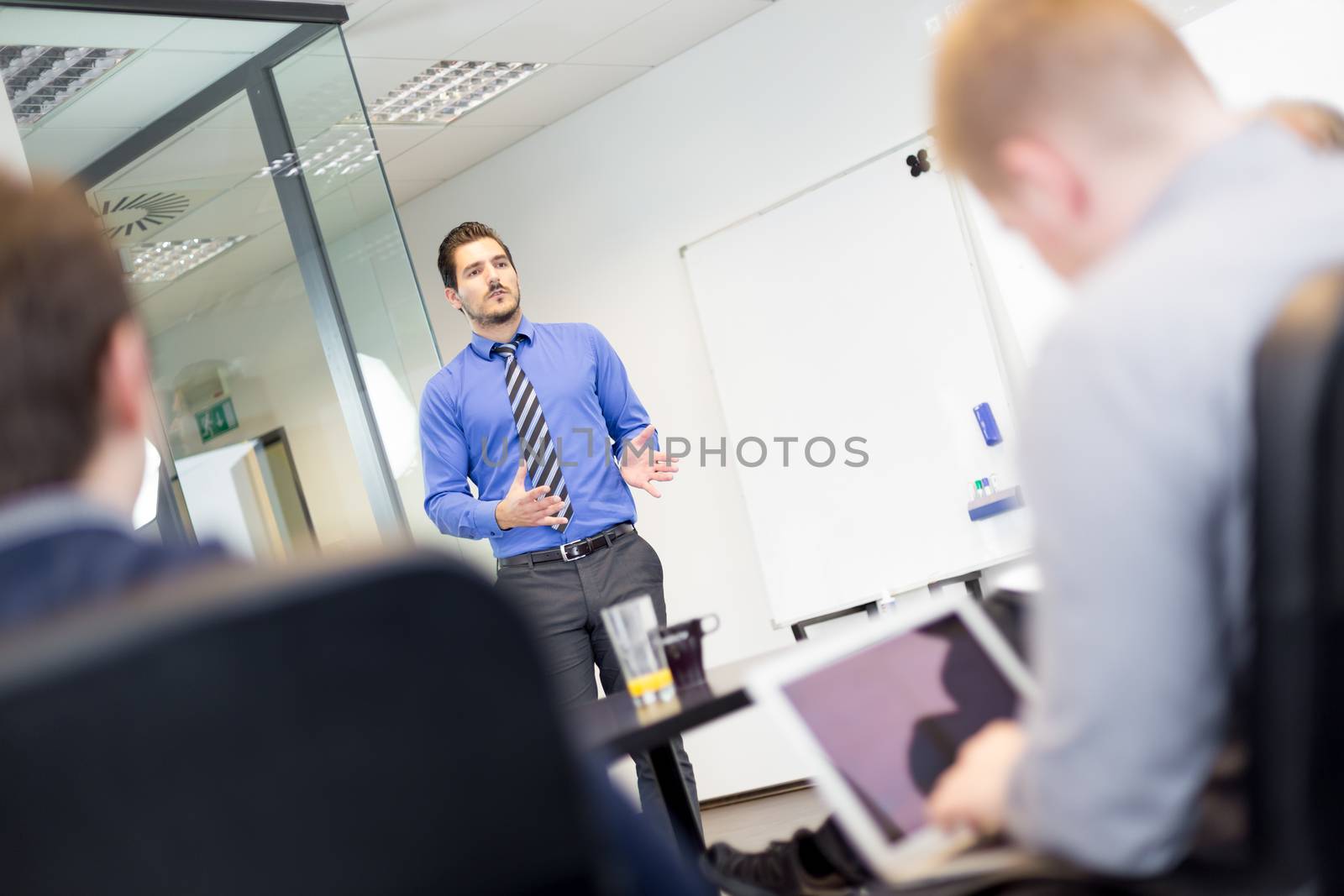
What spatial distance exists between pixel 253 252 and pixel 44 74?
0.75 m

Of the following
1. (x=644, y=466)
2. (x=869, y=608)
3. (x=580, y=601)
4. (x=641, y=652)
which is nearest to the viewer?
(x=641, y=652)

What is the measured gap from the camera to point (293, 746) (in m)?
0.58

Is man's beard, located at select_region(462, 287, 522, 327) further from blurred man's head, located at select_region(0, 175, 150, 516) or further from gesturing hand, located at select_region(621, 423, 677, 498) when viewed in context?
blurred man's head, located at select_region(0, 175, 150, 516)

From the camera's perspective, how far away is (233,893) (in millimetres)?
591

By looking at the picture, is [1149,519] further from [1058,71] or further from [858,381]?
[858,381]

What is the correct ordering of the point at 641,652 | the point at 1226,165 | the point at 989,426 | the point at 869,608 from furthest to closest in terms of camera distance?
the point at 869,608 < the point at 989,426 < the point at 641,652 < the point at 1226,165

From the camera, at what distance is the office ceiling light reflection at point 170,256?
368 cm

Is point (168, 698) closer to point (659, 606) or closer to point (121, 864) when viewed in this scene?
point (121, 864)

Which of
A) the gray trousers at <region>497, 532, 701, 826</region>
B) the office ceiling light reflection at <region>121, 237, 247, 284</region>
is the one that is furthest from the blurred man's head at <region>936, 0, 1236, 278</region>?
the office ceiling light reflection at <region>121, 237, 247, 284</region>

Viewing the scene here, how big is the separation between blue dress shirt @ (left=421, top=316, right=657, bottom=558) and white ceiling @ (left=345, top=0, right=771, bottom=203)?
4.37 feet

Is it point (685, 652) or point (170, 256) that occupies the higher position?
point (170, 256)

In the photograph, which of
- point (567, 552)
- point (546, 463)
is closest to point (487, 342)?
point (546, 463)

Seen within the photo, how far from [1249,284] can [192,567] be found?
65 cm

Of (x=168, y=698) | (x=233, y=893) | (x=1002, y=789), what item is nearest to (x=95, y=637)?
(x=168, y=698)
